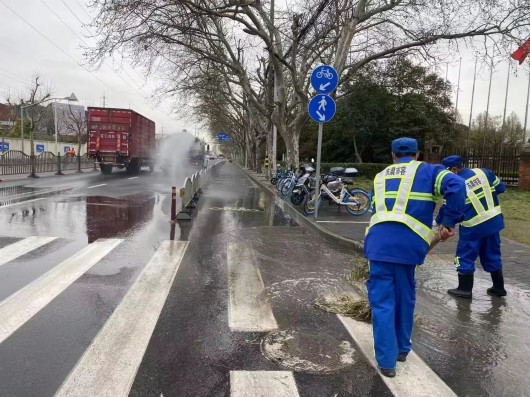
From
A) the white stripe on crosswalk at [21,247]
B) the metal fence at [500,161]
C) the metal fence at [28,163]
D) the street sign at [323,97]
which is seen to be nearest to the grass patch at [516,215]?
the metal fence at [500,161]

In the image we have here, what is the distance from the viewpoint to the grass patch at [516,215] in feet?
30.7

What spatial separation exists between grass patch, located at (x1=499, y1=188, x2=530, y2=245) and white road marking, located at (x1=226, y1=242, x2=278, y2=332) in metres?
5.62

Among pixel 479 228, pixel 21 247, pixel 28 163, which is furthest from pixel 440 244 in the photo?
pixel 28 163

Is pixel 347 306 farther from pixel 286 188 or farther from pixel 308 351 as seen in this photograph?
pixel 286 188

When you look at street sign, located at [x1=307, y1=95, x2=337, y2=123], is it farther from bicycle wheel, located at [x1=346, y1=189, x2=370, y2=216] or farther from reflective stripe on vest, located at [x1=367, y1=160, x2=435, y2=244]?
reflective stripe on vest, located at [x1=367, y1=160, x2=435, y2=244]

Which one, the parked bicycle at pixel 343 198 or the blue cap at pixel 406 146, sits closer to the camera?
the blue cap at pixel 406 146

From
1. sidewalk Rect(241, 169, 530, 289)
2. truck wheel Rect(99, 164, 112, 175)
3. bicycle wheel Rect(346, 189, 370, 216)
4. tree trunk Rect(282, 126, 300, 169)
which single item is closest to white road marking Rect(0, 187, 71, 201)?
sidewalk Rect(241, 169, 530, 289)

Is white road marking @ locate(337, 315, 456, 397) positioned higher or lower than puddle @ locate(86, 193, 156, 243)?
higher

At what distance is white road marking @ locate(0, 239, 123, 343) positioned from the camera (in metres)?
4.21

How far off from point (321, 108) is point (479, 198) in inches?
216

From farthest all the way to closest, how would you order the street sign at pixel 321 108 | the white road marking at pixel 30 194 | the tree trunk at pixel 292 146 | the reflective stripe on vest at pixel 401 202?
the tree trunk at pixel 292 146
the white road marking at pixel 30 194
the street sign at pixel 321 108
the reflective stripe on vest at pixel 401 202

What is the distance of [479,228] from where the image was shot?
17.0ft

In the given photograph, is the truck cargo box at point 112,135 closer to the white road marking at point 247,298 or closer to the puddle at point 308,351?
the white road marking at point 247,298

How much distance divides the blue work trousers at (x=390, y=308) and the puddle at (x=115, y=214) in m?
6.08
